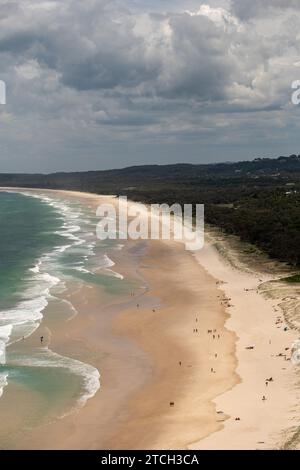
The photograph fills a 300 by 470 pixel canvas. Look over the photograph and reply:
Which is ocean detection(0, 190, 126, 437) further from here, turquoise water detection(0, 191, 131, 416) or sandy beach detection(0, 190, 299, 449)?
sandy beach detection(0, 190, 299, 449)

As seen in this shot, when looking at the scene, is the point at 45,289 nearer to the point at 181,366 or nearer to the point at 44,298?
the point at 44,298

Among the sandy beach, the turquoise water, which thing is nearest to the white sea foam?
the turquoise water

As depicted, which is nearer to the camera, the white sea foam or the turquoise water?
the turquoise water

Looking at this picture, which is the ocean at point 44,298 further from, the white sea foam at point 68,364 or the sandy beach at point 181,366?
the sandy beach at point 181,366

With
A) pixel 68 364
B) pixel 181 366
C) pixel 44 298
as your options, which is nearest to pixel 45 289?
pixel 44 298

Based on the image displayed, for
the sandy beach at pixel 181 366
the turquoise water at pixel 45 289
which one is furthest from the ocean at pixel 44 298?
the sandy beach at pixel 181 366
